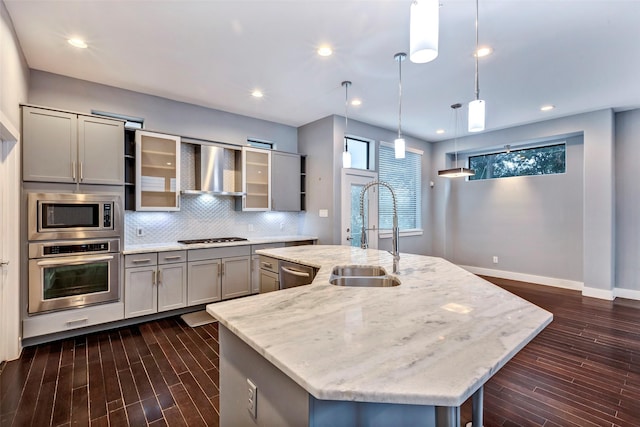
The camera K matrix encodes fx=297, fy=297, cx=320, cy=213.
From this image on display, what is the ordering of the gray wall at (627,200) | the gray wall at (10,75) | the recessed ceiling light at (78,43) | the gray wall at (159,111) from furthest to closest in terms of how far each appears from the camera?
the gray wall at (627,200) → the gray wall at (159,111) → the recessed ceiling light at (78,43) → the gray wall at (10,75)

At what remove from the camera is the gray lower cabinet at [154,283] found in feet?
11.0

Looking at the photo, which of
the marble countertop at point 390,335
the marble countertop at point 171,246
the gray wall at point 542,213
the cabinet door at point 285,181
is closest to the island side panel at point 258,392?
the marble countertop at point 390,335

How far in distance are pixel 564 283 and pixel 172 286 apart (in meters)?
6.16

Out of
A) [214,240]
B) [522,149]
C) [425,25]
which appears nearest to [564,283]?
[522,149]

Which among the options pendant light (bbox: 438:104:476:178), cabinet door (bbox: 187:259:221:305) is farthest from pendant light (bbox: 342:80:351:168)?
cabinet door (bbox: 187:259:221:305)

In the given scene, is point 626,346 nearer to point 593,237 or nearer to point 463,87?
point 593,237

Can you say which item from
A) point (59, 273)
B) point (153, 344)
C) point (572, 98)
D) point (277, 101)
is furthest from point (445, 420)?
point (572, 98)

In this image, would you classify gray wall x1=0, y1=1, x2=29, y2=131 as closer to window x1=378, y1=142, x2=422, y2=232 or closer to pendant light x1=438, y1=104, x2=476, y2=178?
pendant light x1=438, y1=104, x2=476, y2=178

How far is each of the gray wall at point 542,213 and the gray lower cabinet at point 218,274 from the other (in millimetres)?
4453

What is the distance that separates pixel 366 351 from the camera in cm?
93

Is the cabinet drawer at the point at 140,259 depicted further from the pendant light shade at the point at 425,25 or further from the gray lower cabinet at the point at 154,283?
the pendant light shade at the point at 425,25

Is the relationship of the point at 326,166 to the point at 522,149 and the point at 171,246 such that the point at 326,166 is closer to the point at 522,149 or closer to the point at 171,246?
the point at 171,246

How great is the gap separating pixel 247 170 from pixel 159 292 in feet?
6.73

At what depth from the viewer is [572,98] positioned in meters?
4.07
